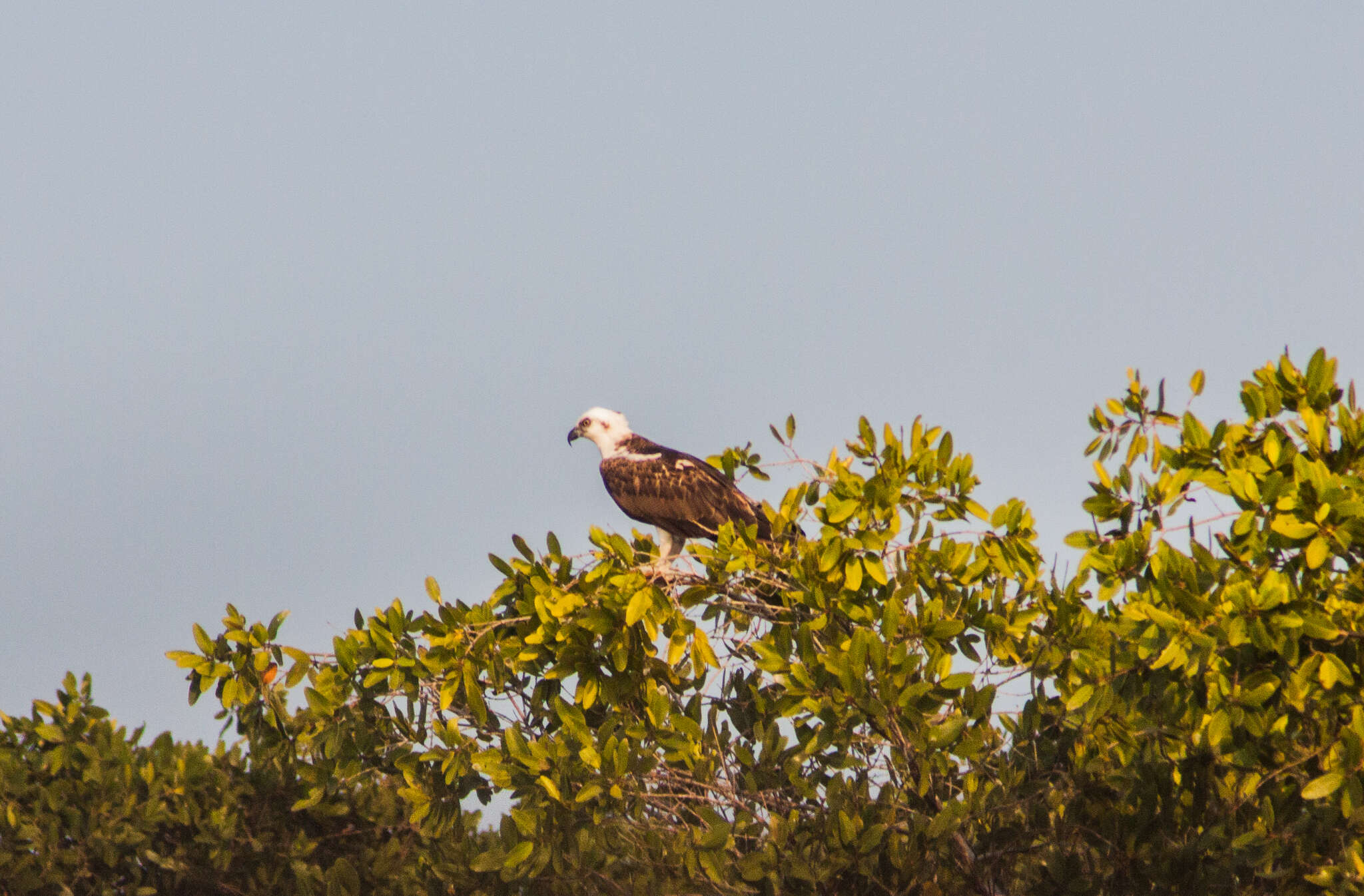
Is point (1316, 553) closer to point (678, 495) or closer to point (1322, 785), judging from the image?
point (1322, 785)

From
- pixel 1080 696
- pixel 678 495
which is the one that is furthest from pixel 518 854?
pixel 678 495

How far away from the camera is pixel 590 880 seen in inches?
278

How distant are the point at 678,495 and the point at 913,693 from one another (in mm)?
5701

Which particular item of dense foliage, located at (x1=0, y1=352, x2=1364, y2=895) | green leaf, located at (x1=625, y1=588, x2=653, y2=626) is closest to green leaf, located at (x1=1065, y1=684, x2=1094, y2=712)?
dense foliage, located at (x1=0, y1=352, x2=1364, y2=895)

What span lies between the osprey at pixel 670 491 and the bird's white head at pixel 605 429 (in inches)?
0.7

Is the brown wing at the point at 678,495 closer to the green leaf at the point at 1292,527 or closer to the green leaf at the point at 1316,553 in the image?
the green leaf at the point at 1292,527

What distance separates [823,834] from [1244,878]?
2.25 meters

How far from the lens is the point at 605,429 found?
13.5 metres

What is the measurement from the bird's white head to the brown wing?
0.68 m

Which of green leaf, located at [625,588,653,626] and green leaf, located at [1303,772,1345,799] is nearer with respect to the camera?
green leaf, located at [1303,772,1345,799]

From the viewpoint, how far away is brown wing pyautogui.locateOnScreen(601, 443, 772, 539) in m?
11.4

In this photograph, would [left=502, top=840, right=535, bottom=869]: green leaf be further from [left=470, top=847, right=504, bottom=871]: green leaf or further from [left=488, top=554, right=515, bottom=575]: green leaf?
[left=488, top=554, right=515, bottom=575]: green leaf

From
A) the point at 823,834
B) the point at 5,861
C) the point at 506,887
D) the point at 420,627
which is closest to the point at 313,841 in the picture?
the point at 5,861

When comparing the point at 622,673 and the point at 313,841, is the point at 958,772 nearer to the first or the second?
the point at 622,673
